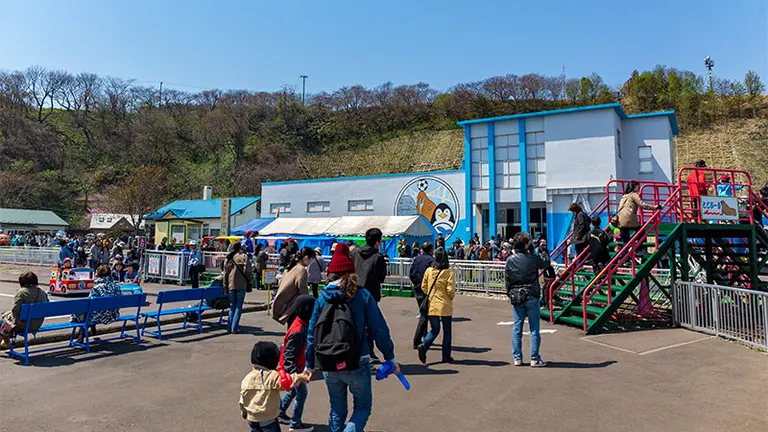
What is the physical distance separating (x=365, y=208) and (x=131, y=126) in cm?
5423

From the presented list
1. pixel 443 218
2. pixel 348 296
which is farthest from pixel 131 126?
pixel 348 296

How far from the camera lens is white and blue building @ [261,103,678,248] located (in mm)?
25516

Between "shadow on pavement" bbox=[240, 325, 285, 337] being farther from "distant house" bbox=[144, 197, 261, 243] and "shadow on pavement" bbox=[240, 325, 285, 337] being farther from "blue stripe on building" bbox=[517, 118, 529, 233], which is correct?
"distant house" bbox=[144, 197, 261, 243]

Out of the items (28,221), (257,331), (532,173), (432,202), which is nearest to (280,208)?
(432,202)

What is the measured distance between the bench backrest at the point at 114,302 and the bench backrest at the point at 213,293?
141cm

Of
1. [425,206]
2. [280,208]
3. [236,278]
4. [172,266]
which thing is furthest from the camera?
[280,208]

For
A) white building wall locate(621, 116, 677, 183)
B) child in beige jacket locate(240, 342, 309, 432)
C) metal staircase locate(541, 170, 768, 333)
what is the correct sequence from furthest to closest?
white building wall locate(621, 116, 677, 183) < metal staircase locate(541, 170, 768, 333) < child in beige jacket locate(240, 342, 309, 432)

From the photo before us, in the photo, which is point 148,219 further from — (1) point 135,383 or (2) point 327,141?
(1) point 135,383

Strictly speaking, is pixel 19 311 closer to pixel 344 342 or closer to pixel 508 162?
pixel 344 342

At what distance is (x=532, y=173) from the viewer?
27078mm

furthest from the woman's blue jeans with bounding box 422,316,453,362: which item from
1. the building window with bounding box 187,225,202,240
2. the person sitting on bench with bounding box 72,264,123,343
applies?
the building window with bounding box 187,225,202,240

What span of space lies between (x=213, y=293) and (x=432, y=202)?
66.7 ft

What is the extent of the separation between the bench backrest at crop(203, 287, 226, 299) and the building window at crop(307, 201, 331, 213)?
22382 mm

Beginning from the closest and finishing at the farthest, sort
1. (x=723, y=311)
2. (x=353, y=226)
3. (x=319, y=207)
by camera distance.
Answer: (x=723, y=311), (x=353, y=226), (x=319, y=207)
